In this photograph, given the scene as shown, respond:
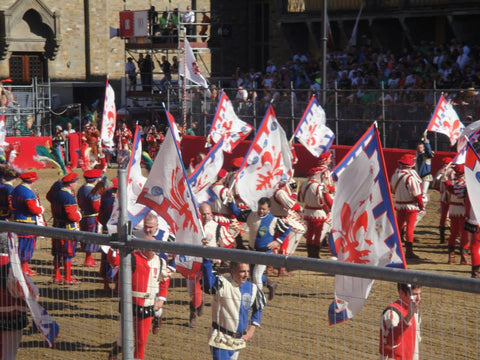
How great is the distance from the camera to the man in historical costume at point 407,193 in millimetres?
13367

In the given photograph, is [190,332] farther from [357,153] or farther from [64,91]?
[64,91]

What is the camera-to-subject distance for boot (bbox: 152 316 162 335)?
702 centimetres

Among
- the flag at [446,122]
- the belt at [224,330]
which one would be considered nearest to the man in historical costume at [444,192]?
the flag at [446,122]

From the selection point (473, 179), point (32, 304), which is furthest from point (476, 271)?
point (32, 304)

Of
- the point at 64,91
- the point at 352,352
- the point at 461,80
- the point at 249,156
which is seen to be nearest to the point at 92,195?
the point at 249,156

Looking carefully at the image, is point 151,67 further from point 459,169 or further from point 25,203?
point 25,203

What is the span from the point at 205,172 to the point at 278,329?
578cm

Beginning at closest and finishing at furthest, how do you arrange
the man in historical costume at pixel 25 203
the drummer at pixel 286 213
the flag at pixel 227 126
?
the man in historical costume at pixel 25 203, the drummer at pixel 286 213, the flag at pixel 227 126

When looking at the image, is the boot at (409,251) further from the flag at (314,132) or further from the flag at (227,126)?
the flag at (227,126)

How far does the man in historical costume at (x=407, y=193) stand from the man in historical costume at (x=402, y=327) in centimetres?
773

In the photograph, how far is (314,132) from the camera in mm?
18297

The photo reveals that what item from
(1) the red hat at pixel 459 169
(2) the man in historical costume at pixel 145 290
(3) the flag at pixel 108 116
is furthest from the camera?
(3) the flag at pixel 108 116

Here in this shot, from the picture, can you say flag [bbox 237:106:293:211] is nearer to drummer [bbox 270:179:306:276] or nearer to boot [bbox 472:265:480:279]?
drummer [bbox 270:179:306:276]

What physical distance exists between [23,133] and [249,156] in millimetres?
20300
